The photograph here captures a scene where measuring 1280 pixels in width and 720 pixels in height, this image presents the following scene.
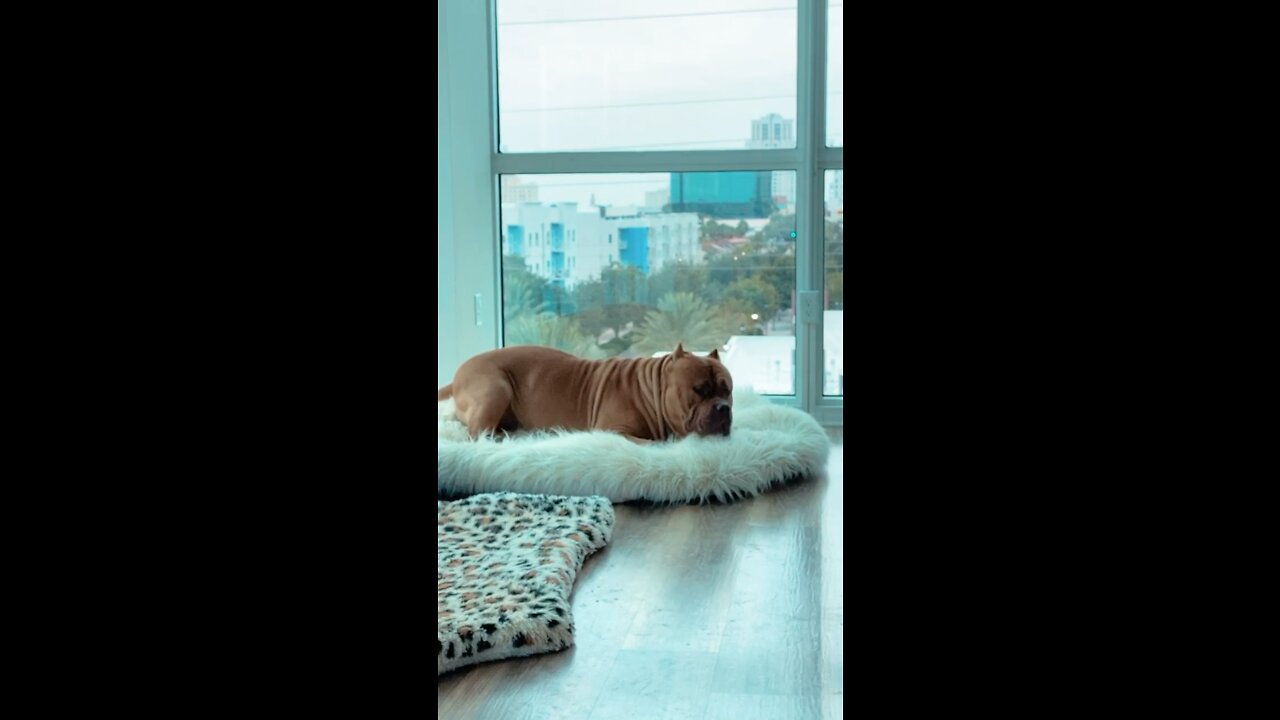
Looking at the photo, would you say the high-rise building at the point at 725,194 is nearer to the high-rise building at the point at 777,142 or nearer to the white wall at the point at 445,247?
the high-rise building at the point at 777,142

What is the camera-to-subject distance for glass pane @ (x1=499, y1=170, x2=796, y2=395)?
4391mm

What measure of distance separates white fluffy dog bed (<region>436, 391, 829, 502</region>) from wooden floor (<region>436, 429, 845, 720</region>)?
161 millimetres

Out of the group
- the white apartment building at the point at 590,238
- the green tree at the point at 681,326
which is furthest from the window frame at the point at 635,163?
the green tree at the point at 681,326

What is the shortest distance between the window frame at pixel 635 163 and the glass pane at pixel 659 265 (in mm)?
45

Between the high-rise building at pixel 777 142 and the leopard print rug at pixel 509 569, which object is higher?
the high-rise building at pixel 777 142

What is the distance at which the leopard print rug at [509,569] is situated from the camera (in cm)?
205

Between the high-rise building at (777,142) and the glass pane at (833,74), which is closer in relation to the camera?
the glass pane at (833,74)

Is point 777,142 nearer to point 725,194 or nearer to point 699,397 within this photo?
point 725,194

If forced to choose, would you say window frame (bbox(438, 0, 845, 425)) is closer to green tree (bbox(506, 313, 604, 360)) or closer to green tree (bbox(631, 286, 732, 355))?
green tree (bbox(506, 313, 604, 360))
